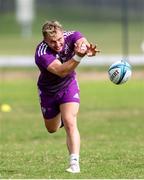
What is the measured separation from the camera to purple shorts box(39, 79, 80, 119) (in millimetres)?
10352

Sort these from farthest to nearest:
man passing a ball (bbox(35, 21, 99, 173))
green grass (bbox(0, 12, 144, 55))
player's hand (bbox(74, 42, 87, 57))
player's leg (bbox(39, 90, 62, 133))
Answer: green grass (bbox(0, 12, 144, 55))
player's leg (bbox(39, 90, 62, 133))
man passing a ball (bbox(35, 21, 99, 173))
player's hand (bbox(74, 42, 87, 57))

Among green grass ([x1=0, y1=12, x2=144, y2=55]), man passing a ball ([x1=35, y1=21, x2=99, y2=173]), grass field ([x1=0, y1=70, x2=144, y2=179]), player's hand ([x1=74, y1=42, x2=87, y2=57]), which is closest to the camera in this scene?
player's hand ([x1=74, y1=42, x2=87, y2=57])

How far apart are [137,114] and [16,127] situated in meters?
3.91

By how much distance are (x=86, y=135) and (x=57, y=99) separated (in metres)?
7.09

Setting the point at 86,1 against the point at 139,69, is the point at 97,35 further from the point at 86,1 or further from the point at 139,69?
the point at 139,69

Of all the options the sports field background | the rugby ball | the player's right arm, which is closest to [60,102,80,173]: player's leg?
the sports field background

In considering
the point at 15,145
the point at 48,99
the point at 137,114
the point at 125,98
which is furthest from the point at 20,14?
the point at 48,99

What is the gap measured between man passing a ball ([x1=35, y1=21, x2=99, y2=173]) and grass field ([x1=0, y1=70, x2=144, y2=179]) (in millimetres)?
546

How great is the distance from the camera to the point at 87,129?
18.5m

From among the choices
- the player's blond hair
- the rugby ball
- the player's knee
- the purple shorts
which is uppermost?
the player's blond hair

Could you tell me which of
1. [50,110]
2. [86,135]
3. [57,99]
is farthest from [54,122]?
[86,135]

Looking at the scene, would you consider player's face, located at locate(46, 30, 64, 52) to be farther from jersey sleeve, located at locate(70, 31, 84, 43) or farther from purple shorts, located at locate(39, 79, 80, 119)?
purple shorts, located at locate(39, 79, 80, 119)

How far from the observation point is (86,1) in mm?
67500

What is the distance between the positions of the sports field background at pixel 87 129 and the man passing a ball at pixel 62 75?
21.7 inches
